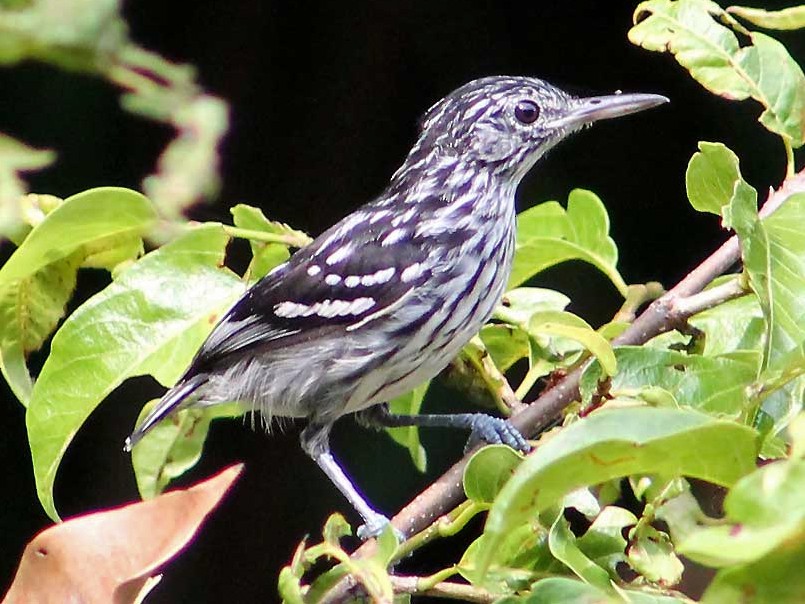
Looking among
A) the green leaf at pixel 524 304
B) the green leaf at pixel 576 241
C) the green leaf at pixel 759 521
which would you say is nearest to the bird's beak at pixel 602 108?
the green leaf at pixel 576 241

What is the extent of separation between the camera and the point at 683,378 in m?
0.97

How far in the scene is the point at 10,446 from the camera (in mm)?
2543

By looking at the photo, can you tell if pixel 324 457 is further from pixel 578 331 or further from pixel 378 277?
pixel 578 331

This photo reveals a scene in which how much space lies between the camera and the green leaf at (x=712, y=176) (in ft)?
3.58

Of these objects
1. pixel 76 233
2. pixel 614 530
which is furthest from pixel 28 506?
pixel 614 530

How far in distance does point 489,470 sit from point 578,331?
16cm

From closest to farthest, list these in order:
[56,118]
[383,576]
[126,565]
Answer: [383,576] < [126,565] < [56,118]

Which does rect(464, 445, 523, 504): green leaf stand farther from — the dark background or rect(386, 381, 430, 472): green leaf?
the dark background

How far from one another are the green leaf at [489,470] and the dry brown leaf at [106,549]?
217 millimetres

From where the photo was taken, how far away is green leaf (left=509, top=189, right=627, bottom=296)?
1362 mm

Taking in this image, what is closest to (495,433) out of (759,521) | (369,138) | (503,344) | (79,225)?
(503,344)

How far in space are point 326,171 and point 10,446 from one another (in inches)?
38.6

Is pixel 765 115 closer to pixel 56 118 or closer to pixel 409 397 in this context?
pixel 409 397

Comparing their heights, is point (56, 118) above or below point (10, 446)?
above
